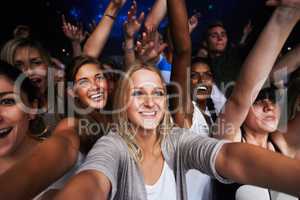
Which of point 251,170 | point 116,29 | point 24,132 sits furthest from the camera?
point 116,29

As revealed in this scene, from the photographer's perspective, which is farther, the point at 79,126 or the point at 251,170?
the point at 79,126

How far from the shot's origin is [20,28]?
226cm

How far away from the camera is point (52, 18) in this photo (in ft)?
11.4

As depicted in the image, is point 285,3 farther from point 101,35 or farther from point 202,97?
point 101,35

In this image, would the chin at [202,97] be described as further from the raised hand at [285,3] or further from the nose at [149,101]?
the raised hand at [285,3]

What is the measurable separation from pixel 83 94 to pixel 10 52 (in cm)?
47

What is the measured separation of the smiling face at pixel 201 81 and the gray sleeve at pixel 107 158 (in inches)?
33.2

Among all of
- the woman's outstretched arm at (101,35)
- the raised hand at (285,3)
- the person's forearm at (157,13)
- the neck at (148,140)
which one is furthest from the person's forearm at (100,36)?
the raised hand at (285,3)

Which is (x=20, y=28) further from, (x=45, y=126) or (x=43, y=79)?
(x=45, y=126)

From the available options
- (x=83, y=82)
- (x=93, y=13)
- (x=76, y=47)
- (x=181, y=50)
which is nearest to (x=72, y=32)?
(x=76, y=47)

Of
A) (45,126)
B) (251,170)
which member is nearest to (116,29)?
(45,126)

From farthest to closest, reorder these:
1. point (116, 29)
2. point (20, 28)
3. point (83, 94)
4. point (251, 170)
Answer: point (116, 29) → point (20, 28) → point (83, 94) → point (251, 170)

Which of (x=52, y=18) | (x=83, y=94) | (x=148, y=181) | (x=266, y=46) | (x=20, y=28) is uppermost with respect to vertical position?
(x=52, y=18)

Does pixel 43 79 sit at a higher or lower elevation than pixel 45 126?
higher
